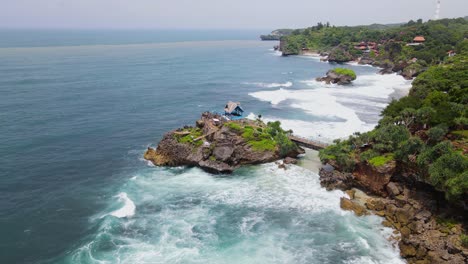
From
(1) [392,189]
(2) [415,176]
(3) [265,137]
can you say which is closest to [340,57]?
(3) [265,137]

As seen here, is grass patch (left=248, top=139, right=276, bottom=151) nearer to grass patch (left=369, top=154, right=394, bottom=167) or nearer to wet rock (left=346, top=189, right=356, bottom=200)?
wet rock (left=346, top=189, right=356, bottom=200)

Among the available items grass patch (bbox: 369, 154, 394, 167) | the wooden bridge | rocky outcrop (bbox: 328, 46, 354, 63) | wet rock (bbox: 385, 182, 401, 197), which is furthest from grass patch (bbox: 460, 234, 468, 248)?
rocky outcrop (bbox: 328, 46, 354, 63)

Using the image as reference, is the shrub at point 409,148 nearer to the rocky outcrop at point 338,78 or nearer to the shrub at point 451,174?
the shrub at point 451,174

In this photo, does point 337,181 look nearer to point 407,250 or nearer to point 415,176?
point 415,176

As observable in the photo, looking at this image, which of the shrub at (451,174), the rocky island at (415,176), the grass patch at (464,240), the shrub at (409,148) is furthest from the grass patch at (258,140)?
the grass patch at (464,240)

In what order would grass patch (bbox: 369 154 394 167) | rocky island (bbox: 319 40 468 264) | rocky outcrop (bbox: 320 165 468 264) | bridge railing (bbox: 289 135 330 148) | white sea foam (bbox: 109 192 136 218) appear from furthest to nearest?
bridge railing (bbox: 289 135 330 148) < grass patch (bbox: 369 154 394 167) < white sea foam (bbox: 109 192 136 218) < rocky island (bbox: 319 40 468 264) < rocky outcrop (bbox: 320 165 468 264)

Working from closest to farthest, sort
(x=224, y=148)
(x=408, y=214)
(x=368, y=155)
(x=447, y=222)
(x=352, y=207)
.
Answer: (x=447, y=222), (x=408, y=214), (x=352, y=207), (x=368, y=155), (x=224, y=148)
